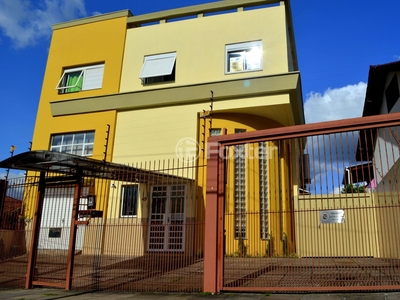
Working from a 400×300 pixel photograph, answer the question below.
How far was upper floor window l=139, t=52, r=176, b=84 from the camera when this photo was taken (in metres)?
14.7

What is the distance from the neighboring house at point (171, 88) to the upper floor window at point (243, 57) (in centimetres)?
4

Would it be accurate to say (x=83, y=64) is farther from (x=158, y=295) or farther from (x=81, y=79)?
(x=158, y=295)

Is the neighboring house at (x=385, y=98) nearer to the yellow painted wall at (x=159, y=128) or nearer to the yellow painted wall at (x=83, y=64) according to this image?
the yellow painted wall at (x=159, y=128)

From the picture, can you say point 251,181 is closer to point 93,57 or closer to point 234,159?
point 234,159

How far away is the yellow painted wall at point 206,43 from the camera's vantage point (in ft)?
44.9

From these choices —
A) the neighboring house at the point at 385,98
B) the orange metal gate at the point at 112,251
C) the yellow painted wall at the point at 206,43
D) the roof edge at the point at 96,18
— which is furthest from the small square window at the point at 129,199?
the roof edge at the point at 96,18

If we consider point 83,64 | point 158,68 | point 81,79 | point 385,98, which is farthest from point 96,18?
point 385,98

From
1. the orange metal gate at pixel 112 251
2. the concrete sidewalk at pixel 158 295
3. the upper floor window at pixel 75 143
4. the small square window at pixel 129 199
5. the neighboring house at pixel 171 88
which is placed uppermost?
the neighboring house at pixel 171 88

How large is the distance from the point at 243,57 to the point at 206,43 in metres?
1.75

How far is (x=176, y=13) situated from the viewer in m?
15.6

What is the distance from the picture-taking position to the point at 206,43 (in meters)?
14.7

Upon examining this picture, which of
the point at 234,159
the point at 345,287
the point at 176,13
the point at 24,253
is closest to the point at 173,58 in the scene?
the point at 176,13

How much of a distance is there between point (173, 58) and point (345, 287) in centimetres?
1163

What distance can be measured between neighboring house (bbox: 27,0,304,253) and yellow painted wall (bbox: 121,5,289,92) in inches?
1.7
